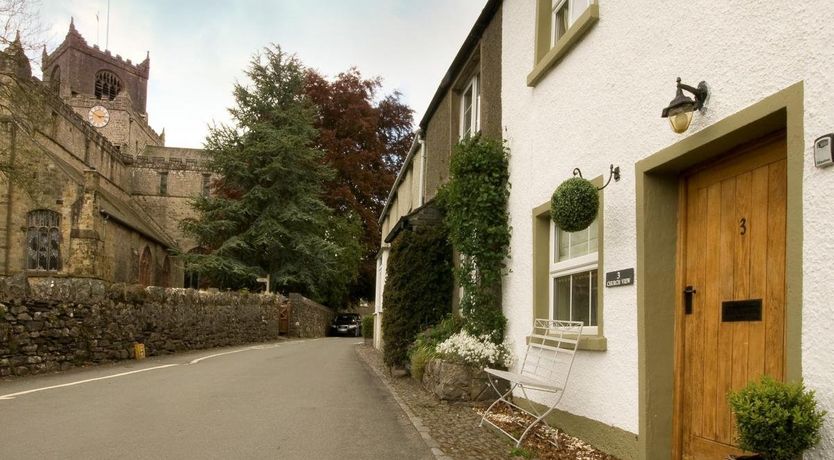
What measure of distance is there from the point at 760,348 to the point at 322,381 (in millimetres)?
8275

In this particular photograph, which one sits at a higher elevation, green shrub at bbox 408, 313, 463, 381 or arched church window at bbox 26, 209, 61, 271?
arched church window at bbox 26, 209, 61, 271

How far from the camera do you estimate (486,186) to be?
8867 mm

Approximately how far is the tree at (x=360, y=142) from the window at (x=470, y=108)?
23.0 m

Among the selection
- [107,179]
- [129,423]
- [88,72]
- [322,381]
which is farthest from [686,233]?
[88,72]

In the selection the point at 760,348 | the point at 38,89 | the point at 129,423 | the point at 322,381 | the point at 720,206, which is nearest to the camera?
the point at 760,348

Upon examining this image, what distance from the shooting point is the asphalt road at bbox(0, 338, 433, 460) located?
5691 millimetres

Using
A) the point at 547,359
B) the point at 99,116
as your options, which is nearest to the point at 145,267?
the point at 99,116

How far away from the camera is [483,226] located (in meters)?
8.77

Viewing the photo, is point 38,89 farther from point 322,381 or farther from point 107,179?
point 107,179

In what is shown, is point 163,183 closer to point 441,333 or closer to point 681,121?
point 441,333

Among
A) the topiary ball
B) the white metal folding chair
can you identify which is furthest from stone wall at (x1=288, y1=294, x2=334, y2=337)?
the topiary ball

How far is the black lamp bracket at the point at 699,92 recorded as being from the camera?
171 inches

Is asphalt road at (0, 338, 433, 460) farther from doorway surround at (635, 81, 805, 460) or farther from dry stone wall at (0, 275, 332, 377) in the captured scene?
doorway surround at (635, 81, 805, 460)

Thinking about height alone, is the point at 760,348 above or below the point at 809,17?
below
